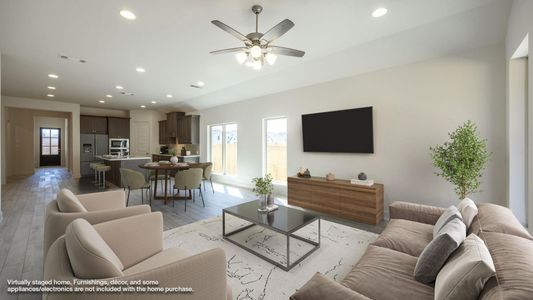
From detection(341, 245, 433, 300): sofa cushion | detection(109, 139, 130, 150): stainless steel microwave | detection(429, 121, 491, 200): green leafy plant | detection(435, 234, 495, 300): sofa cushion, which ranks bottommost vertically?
detection(341, 245, 433, 300): sofa cushion

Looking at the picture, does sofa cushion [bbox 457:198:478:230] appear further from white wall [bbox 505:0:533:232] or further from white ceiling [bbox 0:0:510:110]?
white ceiling [bbox 0:0:510:110]

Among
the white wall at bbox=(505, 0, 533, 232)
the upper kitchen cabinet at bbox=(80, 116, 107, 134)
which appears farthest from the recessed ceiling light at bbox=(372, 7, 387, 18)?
the upper kitchen cabinet at bbox=(80, 116, 107, 134)

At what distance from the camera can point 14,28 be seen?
2.87 meters

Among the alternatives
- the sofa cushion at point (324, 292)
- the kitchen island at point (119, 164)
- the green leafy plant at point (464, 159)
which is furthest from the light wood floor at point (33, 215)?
the sofa cushion at point (324, 292)

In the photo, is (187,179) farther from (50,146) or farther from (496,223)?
(50,146)

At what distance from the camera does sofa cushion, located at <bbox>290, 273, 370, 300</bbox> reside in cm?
104

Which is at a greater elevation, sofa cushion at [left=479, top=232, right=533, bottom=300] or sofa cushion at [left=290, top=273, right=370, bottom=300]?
sofa cushion at [left=479, top=232, right=533, bottom=300]

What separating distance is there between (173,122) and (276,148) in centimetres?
502

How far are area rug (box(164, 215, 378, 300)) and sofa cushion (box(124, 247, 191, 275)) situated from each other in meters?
0.63

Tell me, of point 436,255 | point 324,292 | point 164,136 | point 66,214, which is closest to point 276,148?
point 66,214

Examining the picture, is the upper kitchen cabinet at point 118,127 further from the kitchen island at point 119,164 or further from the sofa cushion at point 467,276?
the sofa cushion at point 467,276

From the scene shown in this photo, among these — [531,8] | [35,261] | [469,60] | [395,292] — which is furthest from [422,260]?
[35,261]

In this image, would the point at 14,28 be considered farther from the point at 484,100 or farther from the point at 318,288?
the point at 484,100

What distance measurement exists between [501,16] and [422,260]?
3.06m
